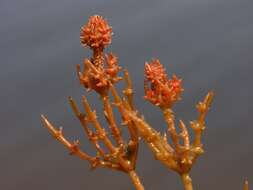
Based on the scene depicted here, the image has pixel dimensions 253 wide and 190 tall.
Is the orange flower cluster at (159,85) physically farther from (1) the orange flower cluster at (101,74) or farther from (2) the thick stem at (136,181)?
(2) the thick stem at (136,181)

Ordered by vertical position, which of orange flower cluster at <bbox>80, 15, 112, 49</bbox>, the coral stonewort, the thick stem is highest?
orange flower cluster at <bbox>80, 15, 112, 49</bbox>

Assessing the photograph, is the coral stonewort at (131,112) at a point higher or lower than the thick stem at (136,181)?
higher

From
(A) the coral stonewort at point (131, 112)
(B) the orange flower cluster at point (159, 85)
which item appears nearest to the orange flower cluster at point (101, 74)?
(A) the coral stonewort at point (131, 112)

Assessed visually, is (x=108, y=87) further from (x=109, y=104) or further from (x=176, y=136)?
(x=176, y=136)

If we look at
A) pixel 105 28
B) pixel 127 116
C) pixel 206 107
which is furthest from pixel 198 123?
pixel 105 28

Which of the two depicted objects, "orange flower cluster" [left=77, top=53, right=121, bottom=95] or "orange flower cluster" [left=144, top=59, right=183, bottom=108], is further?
"orange flower cluster" [left=77, top=53, right=121, bottom=95]

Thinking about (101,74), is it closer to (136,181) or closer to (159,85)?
(159,85)

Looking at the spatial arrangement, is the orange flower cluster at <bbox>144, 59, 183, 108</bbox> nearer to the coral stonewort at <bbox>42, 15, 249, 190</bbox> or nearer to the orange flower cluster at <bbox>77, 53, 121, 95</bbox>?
the coral stonewort at <bbox>42, 15, 249, 190</bbox>

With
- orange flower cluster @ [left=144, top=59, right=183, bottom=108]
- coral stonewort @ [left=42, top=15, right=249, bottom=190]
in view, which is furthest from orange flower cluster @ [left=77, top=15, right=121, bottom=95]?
orange flower cluster @ [left=144, top=59, right=183, bottom=108]
